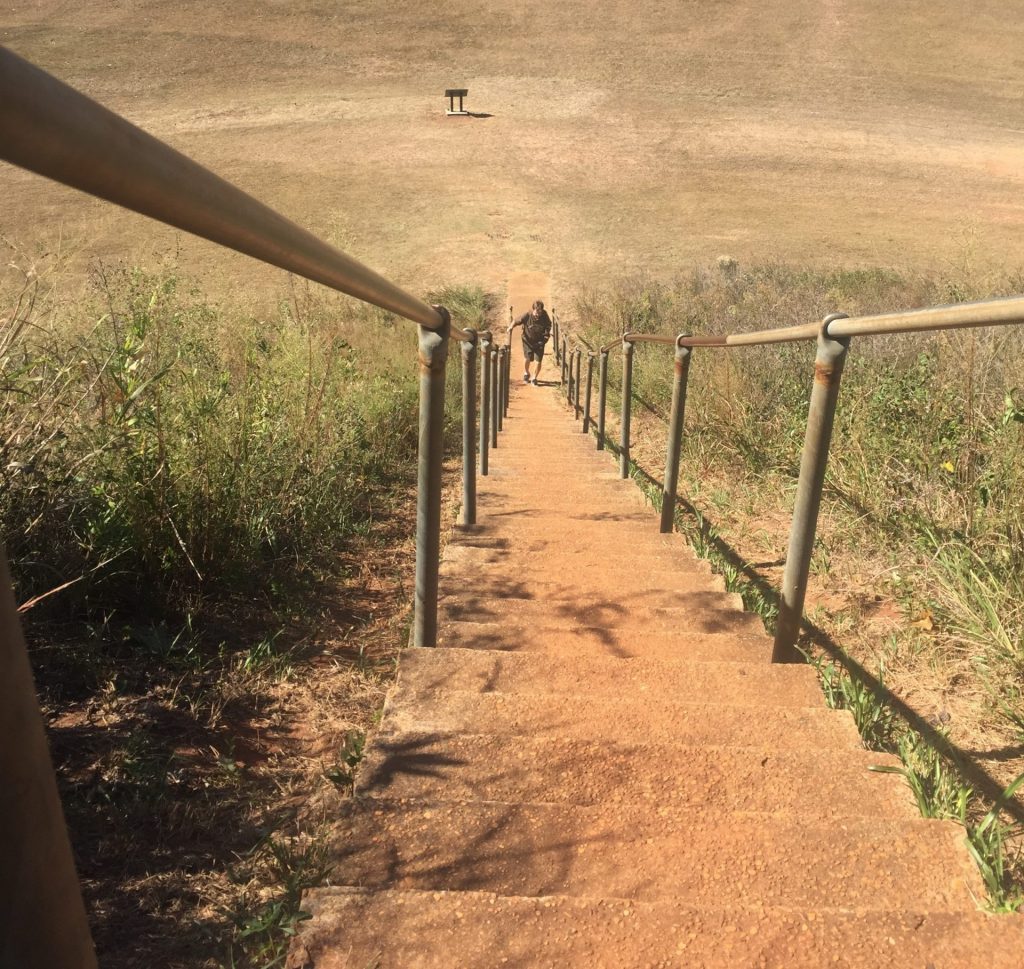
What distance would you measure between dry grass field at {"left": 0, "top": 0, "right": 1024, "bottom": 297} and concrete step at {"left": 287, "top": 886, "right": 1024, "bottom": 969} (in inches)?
709

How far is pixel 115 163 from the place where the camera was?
2.14 ft

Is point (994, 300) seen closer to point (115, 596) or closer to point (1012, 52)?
point (115, 596)

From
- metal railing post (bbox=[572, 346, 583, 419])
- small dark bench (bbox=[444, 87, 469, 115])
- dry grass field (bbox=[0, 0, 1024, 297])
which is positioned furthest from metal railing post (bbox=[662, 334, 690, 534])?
small dark bench (bbox=[444, 87, 469, 115])

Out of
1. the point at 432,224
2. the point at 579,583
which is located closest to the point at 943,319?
the point at 579,583

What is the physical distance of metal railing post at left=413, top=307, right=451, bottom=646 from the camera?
7.78ft

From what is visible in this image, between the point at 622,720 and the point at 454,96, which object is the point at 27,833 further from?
the point at 454,96

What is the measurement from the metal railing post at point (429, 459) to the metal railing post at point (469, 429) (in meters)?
2.06

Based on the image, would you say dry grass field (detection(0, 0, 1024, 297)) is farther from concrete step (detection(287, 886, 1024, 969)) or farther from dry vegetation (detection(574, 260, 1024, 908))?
concrete step (detection(287, 886, 1024, 969))

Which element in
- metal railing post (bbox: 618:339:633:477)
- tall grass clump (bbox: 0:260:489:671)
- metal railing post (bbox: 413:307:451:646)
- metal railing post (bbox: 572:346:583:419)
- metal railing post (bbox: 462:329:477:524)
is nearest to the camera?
metal railing post (bbox: 413:307:451:646)

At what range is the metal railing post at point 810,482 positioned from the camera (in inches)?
90.4

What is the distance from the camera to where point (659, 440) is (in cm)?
807

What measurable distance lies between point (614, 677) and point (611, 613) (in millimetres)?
841

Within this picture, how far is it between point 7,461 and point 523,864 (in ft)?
6.35

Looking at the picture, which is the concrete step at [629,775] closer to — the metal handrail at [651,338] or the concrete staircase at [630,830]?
the concrete staircase at [630,830]
